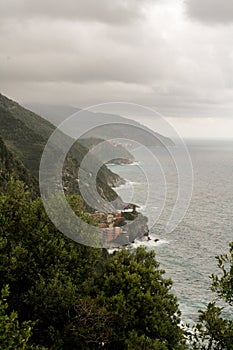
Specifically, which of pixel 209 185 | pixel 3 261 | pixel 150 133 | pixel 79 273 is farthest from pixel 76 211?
pixel 209 185

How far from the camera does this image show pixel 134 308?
16812 mm

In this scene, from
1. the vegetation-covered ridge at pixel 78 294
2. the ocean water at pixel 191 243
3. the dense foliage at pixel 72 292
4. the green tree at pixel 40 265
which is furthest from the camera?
the ocean water at pixel 191 243

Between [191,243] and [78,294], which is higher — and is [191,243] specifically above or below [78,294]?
below

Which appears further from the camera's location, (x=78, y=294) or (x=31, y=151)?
(x=31, y=151)

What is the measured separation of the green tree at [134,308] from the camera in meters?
16.1

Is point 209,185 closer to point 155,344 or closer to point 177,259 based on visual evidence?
point 177,259

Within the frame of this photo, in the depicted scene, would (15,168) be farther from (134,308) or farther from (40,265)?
(134,308)

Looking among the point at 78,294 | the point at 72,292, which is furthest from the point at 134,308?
the point at 72,292

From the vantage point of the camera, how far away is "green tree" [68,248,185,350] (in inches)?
635

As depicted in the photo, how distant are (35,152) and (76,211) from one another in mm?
96565

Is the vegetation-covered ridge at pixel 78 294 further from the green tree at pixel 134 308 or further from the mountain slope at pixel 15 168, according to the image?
the mountain slope at pixel 15 168

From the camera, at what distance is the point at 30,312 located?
56.7ft

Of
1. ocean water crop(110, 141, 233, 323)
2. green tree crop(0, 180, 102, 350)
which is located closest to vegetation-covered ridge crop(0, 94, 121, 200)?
ocean water crop(110, 141, 233, 323)

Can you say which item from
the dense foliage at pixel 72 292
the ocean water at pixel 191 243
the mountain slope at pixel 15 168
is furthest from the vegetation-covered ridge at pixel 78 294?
the mountain slope at pixel 15 168
